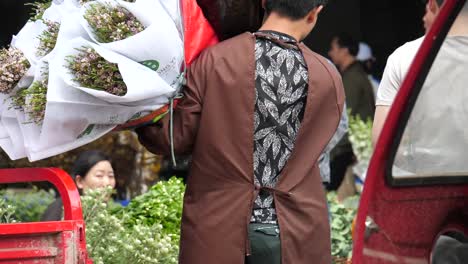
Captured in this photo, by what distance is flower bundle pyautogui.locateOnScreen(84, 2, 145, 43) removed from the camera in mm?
3846

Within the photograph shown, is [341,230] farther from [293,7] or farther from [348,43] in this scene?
[293,7]

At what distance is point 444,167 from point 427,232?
22 centimetres

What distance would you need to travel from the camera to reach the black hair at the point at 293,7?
4074mm

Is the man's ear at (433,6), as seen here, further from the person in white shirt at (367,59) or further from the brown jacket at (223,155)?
the person in white shirt at (367,59)

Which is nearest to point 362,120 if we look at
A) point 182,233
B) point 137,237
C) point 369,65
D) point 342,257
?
point 369,65

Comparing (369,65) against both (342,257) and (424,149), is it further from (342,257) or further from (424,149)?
(424,149)

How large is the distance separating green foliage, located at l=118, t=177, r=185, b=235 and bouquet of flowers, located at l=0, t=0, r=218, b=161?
168cm

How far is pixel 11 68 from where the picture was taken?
13.1 ft

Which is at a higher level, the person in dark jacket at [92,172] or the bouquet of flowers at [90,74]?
the bouquet of flowers at [90,74]

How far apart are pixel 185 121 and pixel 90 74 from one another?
1.35 feet

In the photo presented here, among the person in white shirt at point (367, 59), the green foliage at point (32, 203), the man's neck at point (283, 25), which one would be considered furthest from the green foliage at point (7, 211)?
the person in white shirt at point (367, 59)

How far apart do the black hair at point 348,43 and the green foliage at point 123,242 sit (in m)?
4.77

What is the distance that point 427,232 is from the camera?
3.45 m

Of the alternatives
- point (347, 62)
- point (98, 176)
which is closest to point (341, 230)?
point (98, 176)
